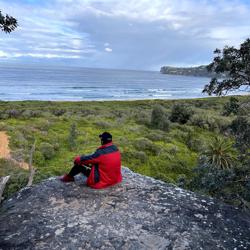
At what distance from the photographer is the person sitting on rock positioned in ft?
30.2

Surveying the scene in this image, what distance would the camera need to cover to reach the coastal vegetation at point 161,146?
1386 centimetres

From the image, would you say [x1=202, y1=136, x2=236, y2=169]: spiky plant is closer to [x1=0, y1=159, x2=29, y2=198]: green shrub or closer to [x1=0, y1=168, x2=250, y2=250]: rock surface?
[x1=0, y1=159, x2=29, y2=198]: green shrub

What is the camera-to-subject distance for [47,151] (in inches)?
883


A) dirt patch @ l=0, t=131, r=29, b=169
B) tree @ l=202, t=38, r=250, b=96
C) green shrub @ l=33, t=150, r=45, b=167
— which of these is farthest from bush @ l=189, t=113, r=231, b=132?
tree @ l=202, t=38, r=250, b=96

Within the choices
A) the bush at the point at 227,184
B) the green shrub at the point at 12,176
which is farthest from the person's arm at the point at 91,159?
the bush at the point at 227,184

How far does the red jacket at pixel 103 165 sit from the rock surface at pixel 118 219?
9.3 inches

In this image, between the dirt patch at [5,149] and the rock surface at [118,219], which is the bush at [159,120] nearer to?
the dirt patch at [5,149]

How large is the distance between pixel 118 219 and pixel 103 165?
164 centimetres

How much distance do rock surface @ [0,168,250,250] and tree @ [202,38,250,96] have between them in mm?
6389

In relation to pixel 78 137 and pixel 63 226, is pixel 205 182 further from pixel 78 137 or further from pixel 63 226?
pixel 78 137

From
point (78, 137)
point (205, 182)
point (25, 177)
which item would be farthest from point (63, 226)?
point (78, 137)

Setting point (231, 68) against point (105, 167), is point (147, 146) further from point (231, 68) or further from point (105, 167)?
point (105, 167)

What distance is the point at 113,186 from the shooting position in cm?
964

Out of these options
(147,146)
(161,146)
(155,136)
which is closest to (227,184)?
(147,146)
